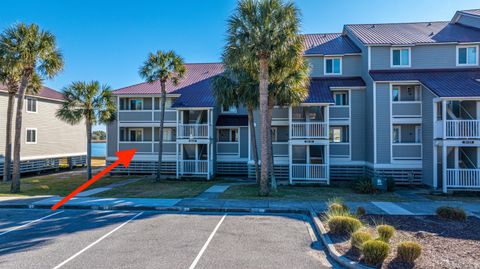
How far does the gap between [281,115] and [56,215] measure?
14.5 meters

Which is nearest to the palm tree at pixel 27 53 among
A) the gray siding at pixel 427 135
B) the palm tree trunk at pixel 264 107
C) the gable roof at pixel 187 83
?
the gable roof at pixel 187 83

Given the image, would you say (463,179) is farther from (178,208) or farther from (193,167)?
(193,167)

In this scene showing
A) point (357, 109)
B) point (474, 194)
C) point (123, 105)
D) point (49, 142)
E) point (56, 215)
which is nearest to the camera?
point (56, 215)

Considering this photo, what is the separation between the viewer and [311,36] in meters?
25.5

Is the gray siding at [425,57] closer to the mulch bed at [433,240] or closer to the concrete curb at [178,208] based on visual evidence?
the mulch bed at [433,240]

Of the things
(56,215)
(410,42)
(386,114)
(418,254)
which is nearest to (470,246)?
(418,254)

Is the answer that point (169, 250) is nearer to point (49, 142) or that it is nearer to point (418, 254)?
point (418, 254)

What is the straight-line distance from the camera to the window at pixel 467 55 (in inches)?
742

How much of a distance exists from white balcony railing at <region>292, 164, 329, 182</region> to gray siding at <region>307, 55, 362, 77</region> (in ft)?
23.5

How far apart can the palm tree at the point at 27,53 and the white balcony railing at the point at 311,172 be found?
15.8 meters

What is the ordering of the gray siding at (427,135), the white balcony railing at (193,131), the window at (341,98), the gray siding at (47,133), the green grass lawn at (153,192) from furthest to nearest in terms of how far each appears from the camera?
the gray siding at (47,133) → the white balcony railing at (193,131) → the window at (341,98) → the gray siding at (427,135) → the green grass lawn at (153,192)

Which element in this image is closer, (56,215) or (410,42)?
(56,215)

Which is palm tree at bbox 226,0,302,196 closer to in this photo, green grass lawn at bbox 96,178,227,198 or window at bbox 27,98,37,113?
green grass lawn at bbox 96,178,227,198

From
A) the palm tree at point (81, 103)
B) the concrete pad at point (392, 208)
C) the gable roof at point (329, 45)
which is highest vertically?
the gable roof at point (329, 45)
